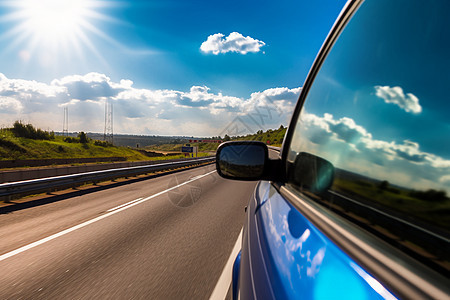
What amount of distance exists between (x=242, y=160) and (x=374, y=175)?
1.34m

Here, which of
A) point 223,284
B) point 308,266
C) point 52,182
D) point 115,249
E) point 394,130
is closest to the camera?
point 394,130

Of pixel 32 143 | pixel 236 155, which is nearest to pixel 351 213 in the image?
pixel 236 155

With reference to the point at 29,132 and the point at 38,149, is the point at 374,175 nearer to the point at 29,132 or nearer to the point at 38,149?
the point at 38,149

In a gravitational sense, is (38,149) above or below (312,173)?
below

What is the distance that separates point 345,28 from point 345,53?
0.53 feet

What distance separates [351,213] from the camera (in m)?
1.15

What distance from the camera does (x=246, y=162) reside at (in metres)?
2.24

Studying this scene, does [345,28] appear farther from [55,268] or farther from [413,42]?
[55,268]

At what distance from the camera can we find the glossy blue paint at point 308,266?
2.59ft

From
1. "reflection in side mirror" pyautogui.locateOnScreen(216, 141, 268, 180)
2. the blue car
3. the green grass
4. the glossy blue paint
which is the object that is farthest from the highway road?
the green grass

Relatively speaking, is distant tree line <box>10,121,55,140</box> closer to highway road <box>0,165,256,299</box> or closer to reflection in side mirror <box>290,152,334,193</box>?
highway road <box>0,165,256,299</box>

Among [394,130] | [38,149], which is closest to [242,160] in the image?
[394,130]

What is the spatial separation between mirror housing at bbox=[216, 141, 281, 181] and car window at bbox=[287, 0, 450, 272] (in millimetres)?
544

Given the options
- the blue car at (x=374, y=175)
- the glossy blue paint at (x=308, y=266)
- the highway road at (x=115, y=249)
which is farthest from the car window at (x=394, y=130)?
the highway road at (x=115, y=249)
